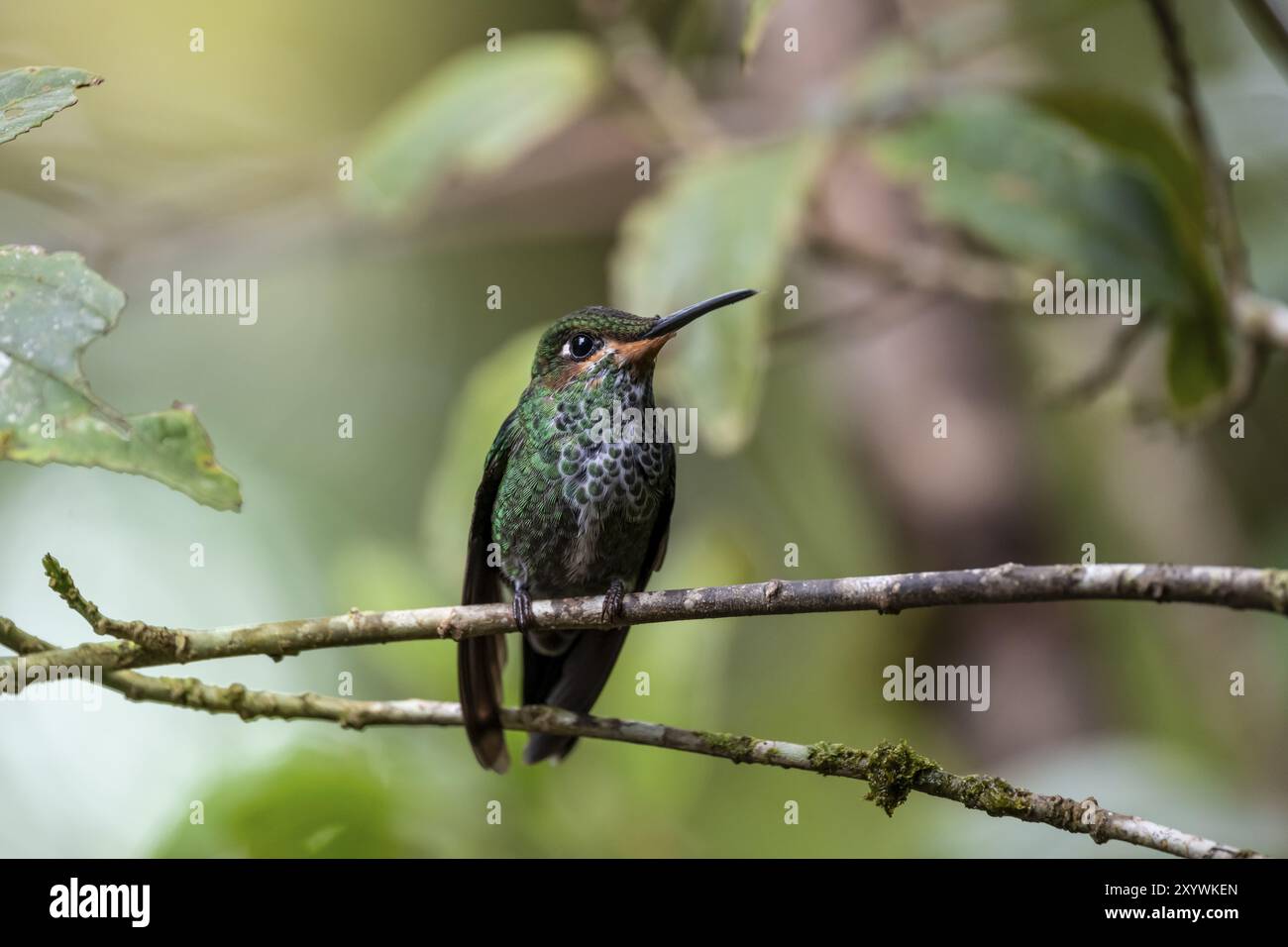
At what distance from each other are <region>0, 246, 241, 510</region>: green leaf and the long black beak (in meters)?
1.55

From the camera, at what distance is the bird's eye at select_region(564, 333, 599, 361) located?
3.63m

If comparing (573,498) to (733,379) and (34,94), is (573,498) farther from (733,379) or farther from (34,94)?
(34,94)

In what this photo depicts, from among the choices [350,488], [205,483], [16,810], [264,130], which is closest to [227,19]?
[264,130]

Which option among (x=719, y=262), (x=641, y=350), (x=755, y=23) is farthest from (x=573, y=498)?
(x=755, y=23)

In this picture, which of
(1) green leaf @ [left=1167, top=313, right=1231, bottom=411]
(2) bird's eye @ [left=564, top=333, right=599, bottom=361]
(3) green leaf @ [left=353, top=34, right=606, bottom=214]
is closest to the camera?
(2) bird's eye @ [left=564, top=333, right=599, bottom=361]

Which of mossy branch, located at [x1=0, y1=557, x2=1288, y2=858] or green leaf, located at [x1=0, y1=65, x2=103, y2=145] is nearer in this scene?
mossy branch, located at [x1=0, y1=557, x2=1288, y2=858]

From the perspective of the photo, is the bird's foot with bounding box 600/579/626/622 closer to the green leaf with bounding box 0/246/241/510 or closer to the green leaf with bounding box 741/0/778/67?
the green leaf with bounding box 0/246/241/510

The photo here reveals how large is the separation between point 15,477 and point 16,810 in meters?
1.98

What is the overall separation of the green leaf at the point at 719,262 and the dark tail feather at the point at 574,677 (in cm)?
69

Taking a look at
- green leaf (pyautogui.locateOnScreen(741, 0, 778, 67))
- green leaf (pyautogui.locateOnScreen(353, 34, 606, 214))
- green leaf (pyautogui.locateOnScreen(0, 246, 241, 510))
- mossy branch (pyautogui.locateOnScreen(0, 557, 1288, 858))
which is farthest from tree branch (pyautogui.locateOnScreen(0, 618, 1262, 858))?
green leaf (pyautogui.locateOnScreen(353, 34, 606, 214))

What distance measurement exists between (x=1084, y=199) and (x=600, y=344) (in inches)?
71.6

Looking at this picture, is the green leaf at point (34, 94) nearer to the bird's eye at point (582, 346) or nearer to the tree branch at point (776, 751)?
the tree branch at point (776, 751)

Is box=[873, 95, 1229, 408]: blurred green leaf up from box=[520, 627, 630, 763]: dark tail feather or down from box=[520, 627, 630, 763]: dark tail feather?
up

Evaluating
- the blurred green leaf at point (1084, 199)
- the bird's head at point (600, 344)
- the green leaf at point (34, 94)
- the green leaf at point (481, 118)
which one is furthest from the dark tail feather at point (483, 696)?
the blurred green leaf at point (1084, 199)
